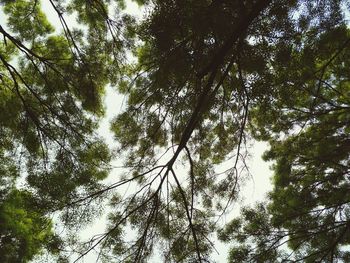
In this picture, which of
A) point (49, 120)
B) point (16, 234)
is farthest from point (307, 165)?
point (16, 234)

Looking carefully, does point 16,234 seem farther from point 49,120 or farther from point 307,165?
point 307,165

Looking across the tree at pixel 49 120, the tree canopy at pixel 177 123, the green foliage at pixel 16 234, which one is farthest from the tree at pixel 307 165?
the green foliage at pixel 16 234

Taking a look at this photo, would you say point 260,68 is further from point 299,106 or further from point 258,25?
point 299,106

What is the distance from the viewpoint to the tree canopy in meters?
4.16

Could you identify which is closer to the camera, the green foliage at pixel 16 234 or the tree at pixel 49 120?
the tree at pixel 49 120

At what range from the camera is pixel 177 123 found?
568cm

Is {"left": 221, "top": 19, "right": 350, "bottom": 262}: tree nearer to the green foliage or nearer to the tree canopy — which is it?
the tree canopy

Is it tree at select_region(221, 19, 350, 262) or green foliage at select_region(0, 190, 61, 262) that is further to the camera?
green foliage at select_region(0, 190, 61, 262)

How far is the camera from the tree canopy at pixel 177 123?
416 cm

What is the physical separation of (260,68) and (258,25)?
592 millimetres

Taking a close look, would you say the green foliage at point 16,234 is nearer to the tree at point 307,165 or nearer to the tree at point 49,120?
the tree at point 49,120

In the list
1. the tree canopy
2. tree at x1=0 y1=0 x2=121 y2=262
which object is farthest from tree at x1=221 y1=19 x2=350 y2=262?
tree at x1=0 y1=0 x2=121 y2=262

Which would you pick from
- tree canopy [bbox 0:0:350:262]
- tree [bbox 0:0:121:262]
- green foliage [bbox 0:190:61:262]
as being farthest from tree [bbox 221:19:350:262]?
green foliage [bbox 0:190:61:262]

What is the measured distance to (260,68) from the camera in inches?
166
